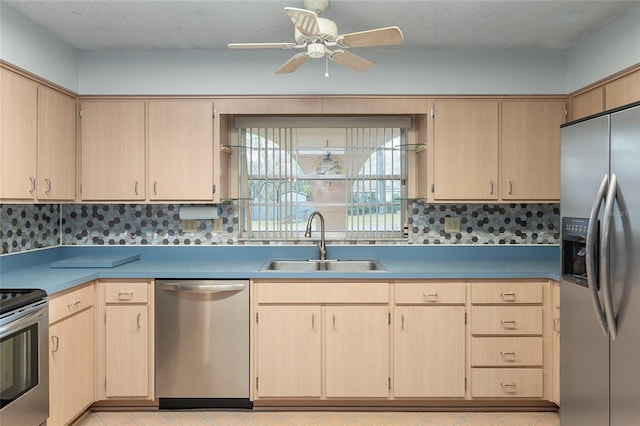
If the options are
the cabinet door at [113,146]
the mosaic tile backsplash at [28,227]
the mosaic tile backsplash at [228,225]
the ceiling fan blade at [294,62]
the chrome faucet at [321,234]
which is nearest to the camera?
the ceiling fan blade at [294,62]

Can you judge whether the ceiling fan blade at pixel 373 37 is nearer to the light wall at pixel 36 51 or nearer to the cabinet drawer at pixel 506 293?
the cabinet drawer at pixel 506 293

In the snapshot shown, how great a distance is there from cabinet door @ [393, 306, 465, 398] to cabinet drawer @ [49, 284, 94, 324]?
5.87 ft

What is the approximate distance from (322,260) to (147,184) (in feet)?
4.26

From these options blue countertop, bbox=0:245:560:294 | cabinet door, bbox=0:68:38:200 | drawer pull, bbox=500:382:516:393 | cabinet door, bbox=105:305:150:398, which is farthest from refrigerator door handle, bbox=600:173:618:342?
cabinet door, bbox=0:68:38:200

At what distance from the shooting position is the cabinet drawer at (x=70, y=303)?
2297 mm

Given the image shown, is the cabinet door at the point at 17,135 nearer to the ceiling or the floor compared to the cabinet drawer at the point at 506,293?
nearer to the ceiling

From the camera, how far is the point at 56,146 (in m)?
2.82

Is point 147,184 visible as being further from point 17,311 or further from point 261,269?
point 17,311

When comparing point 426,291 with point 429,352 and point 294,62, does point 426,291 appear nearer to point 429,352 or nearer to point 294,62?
point 429,352

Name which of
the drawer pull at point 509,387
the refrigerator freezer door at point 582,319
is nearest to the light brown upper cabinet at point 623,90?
the refrigerator freezer door at point 582,319

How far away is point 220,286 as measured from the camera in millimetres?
2734

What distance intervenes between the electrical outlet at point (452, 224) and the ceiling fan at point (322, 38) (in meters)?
1.47

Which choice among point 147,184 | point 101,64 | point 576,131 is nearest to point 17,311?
point 147,184

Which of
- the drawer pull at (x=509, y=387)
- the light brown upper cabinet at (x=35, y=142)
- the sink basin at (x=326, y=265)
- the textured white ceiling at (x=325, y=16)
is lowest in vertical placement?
the drawer pull at (x=509, y=387)
